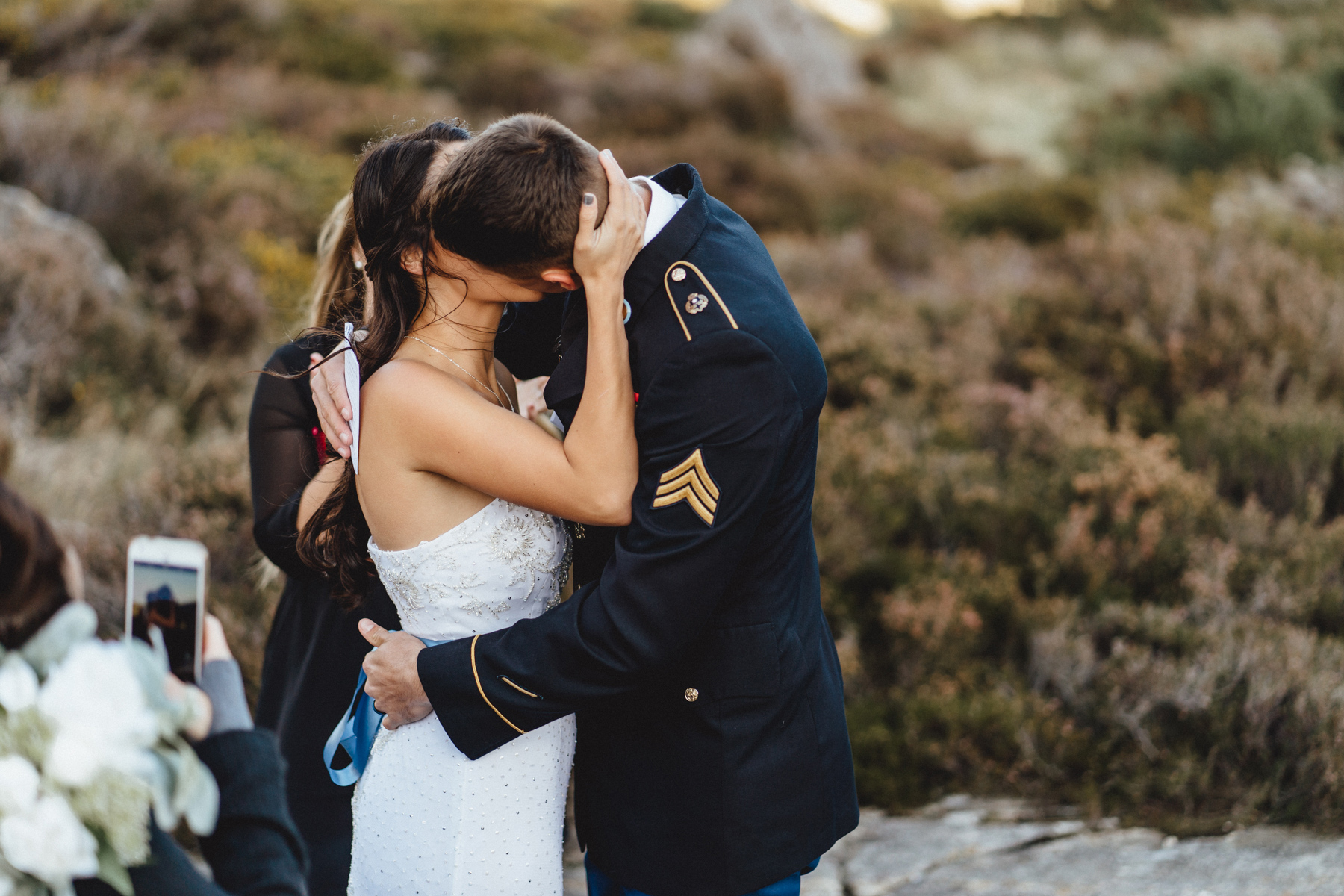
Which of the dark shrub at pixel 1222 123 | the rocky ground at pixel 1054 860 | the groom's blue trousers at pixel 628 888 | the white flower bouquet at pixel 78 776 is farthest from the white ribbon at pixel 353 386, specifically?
the dark shrub at pixel 1222 123

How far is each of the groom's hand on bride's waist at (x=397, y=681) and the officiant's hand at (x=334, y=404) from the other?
47 centimetres

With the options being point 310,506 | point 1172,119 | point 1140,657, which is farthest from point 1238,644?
point 1172,119

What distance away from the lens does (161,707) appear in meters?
1.17

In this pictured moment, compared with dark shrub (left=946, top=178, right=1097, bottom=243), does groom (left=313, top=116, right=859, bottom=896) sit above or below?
above

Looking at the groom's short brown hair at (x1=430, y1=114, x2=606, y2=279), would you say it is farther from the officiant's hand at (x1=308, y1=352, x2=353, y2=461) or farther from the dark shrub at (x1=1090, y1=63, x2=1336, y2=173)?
the dark shrub at (x1=1090, y1=63, x2=1336, y2=173)

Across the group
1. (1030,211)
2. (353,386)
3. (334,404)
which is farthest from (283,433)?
(1030,211)

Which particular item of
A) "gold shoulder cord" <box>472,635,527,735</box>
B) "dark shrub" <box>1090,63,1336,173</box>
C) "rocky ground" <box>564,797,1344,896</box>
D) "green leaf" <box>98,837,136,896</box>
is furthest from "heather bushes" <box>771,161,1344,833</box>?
"dark shrub" <box>1090,63,1336,173</box>

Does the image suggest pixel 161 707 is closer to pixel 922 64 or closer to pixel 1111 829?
pixel 1111 829

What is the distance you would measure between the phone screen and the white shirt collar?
926 mm

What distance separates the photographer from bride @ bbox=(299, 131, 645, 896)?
175 cm

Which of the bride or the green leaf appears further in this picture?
the bride

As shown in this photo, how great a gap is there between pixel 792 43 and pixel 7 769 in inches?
906

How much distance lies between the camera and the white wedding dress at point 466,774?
189cm

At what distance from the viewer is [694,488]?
1620 mm
